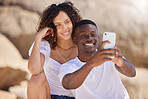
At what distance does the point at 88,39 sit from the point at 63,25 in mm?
549

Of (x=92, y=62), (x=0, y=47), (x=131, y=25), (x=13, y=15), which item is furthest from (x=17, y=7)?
(x=92, y=62)

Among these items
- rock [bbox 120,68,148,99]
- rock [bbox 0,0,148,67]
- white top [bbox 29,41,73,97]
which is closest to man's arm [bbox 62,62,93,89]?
white top [bbox 29,41,73,97]

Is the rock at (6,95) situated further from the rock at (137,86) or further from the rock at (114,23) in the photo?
the rock at (137,86)

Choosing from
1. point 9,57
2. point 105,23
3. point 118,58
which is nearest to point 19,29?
point 9,57

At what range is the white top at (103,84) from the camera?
1.89 metres

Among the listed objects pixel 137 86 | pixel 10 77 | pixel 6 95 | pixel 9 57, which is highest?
pixel 9 57

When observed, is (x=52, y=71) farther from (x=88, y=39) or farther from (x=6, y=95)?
(x=6, y=95)

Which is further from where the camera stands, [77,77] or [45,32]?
[45,32]

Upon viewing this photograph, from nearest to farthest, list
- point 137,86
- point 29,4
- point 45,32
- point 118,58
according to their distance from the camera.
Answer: point 118,58
point 45,32
point 137,86
point 29,4

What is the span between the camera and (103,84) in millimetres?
1924

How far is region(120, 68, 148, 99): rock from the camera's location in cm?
445

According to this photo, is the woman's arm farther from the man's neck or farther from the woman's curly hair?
the man's neck

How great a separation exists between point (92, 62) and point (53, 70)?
0.98 metres

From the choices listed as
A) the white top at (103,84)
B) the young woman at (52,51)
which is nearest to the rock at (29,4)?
the young woman at (52,51)
